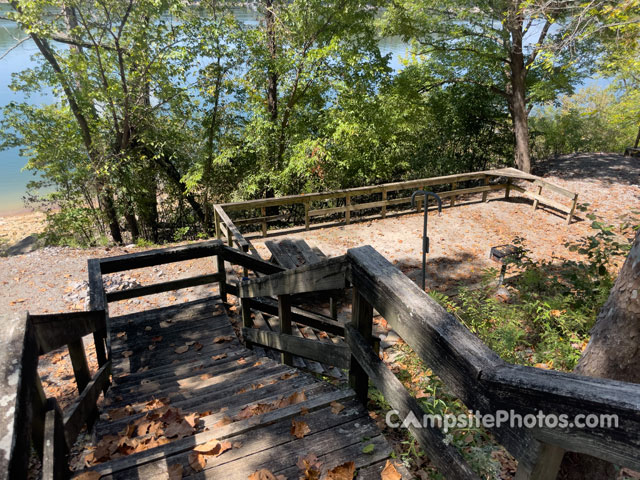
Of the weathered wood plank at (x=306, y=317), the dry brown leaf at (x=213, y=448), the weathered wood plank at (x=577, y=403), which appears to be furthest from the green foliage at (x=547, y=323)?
the weathered wood plank at (x=577, y=403)

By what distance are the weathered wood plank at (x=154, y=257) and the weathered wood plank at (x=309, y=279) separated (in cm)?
123

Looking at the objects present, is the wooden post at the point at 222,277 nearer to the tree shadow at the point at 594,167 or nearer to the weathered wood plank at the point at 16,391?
the weathered wood plank at the point at 16,391

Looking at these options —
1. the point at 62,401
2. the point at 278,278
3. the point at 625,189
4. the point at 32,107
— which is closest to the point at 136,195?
the point at 32,107

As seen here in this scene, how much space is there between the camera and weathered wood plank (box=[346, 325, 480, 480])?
1.52 meters

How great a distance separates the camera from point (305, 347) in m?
3.13

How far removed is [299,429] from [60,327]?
1413 mm

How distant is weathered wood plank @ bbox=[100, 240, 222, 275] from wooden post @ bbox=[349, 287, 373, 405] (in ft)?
8.90

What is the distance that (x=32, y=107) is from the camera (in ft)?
38.8

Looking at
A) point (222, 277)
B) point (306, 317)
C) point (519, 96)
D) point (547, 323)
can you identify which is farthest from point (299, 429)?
point (519, 96)

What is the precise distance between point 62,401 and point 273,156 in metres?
9.60

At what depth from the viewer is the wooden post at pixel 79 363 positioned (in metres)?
2.57

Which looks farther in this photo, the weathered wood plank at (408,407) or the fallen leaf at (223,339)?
the fallen leaf at (223,339)

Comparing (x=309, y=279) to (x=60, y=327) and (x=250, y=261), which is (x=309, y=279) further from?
(x=250, y=261)

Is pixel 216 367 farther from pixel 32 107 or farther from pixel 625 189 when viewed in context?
pixel 625 189
